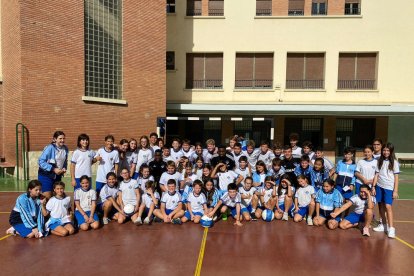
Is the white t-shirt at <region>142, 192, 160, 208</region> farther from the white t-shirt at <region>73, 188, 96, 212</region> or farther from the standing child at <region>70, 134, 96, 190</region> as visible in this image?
the standing child at <region>70, 134, 96, 190</region>

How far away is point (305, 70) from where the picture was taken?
63.0ft

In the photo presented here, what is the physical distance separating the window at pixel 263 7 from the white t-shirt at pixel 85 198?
54.8ft

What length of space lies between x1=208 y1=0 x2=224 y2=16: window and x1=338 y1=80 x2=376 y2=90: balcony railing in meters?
8.77

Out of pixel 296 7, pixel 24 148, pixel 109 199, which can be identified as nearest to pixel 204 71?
pixel 296 7

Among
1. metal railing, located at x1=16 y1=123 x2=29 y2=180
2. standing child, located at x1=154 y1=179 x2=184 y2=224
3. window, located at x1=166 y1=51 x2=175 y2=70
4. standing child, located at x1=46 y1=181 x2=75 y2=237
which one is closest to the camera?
standing child, located at x1=46 y1=181 x2=75 y2=237

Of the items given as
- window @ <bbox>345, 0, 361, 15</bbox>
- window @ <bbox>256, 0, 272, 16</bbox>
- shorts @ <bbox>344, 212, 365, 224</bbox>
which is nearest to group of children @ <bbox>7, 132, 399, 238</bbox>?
shorts @ <bbox>344, 212, 365, 224</bbox>

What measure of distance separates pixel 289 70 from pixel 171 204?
49.0 ft

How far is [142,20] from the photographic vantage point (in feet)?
49.2

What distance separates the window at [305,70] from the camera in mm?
19078

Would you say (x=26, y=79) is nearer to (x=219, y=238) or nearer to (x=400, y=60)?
(x=219, y=238)

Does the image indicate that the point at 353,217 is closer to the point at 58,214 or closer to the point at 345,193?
the point at 345,193

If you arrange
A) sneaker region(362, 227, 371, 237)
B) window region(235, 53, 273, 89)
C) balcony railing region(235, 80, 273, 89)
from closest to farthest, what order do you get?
sneaker region(362, 227, 371, 237), window region(235, 53, 273, 89), balcony railing region(235, 80, 273, 89)

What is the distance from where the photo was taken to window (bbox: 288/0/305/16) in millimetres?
19031

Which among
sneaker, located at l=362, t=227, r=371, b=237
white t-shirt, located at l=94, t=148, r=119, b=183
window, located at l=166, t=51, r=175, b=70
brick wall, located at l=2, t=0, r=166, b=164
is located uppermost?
window, located at l=166, t=51, r=175, b=70
